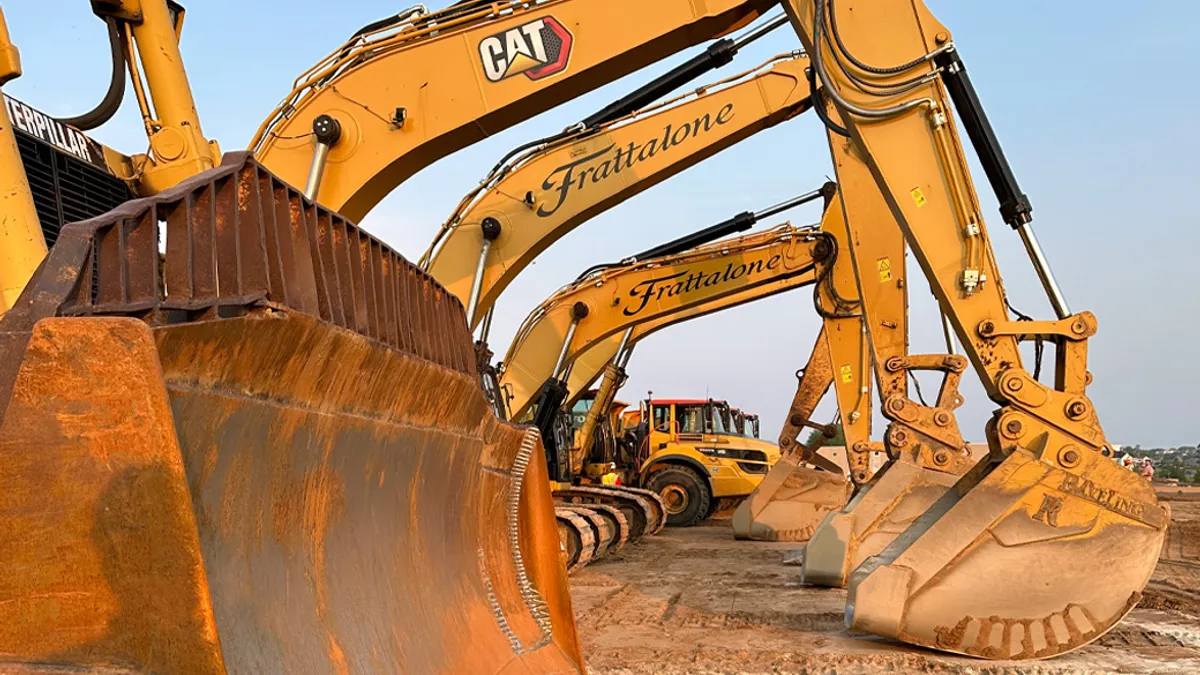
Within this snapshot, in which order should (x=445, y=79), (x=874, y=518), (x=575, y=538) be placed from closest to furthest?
(x=445, y=79), (x=874, y=518), (x=575, y=538)

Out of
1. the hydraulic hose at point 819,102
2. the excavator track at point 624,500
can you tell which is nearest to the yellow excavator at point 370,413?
the hydraulic hose at point 819,102

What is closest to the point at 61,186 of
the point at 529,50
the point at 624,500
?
the point at 529,50

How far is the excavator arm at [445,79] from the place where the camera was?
22.5 feet

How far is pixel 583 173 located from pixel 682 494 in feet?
29.6

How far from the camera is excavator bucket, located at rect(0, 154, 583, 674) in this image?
175 cm

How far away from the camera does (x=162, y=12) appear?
550 cm

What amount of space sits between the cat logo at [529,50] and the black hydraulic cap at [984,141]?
2.41 m

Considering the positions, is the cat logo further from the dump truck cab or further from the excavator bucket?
the dump truck cab

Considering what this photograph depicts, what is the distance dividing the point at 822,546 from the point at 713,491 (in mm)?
8898

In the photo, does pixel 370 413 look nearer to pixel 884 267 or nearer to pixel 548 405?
pixel 884 267

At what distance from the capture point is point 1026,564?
518cm

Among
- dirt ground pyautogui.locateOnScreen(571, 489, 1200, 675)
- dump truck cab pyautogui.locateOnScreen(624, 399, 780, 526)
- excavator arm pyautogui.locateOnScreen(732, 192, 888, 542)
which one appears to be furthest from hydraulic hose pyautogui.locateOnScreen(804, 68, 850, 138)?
dump truck cab pyautogui.locateOnScreen(624, 399, 780, 526)

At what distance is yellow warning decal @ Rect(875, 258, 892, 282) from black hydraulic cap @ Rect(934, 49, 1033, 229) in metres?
3.23

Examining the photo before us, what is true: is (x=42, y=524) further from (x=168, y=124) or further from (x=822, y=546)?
(x=822, y=546)
